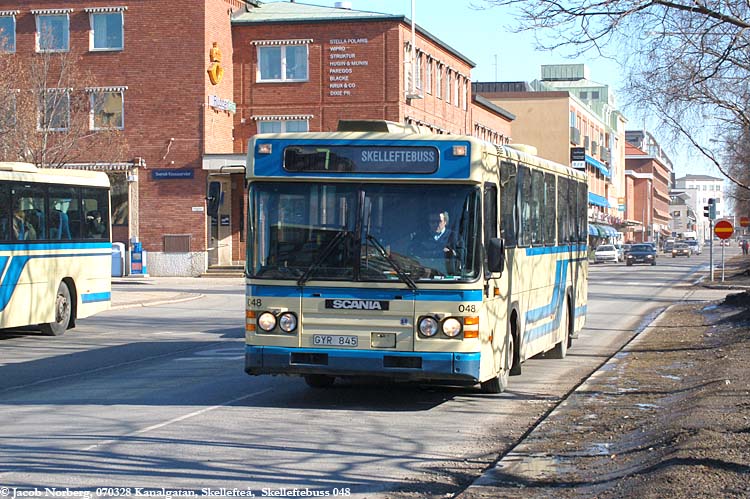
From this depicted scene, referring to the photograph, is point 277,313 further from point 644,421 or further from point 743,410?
point 743,410

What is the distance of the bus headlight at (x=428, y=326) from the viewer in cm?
1169

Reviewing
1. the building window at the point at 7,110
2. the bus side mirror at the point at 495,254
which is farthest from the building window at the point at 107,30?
the bus side mirror at the point at 495,254

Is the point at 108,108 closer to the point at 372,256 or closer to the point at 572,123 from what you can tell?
the point at 372,256

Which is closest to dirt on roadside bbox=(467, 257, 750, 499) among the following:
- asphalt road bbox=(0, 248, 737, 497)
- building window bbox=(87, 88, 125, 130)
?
asphalt road bbox=(0, 248, 737, 497)

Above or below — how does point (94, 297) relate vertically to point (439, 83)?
below

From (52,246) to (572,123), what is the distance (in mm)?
84351

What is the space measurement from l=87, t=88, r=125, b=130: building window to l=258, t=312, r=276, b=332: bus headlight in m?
40.7

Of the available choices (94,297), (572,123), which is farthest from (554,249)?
(572,123)

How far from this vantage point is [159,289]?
39938 mm

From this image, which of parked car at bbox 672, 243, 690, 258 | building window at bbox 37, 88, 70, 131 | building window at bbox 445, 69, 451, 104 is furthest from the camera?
parked car at bbox 672, 243, 690, 258

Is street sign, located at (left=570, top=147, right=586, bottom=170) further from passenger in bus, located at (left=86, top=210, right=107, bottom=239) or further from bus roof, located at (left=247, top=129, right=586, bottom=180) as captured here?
bus roof, located at (left=247, top=129, right=586, bottom=180)

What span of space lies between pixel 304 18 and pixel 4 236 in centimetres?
3550

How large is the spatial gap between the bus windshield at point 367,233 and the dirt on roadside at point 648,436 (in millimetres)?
1947

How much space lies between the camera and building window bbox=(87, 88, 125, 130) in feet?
168
